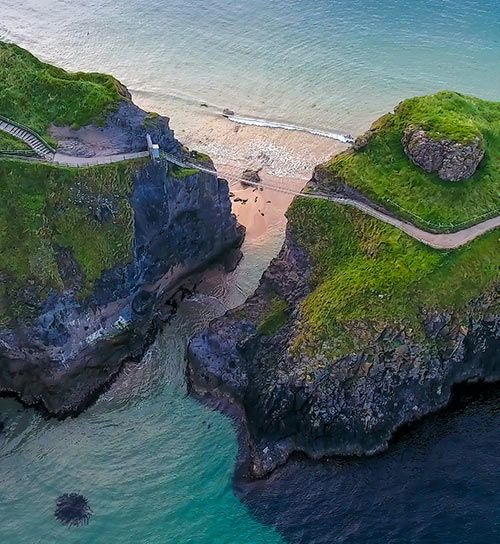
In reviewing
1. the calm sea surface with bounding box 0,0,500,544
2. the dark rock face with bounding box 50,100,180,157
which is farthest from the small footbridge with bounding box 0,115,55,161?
the calm sea surface with bounding box 0,0,500,544

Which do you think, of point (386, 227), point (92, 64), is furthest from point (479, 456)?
point (92, 64)

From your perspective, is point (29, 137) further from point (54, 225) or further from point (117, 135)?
point (54, 225)

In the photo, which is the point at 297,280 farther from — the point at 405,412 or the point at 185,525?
the point at 185,525

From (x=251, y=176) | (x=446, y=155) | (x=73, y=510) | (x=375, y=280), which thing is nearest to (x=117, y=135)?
(x=251, y=176)

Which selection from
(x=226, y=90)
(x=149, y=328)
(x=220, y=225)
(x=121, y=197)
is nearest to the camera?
(x=121, y=197)

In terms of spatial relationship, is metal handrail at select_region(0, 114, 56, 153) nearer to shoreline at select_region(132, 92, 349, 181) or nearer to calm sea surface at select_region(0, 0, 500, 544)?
calm sea surface at select_region(0, 0, 500, 544)

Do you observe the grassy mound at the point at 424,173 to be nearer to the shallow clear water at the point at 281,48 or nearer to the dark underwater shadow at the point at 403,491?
the dark underwater shadow at the point at 403,491
